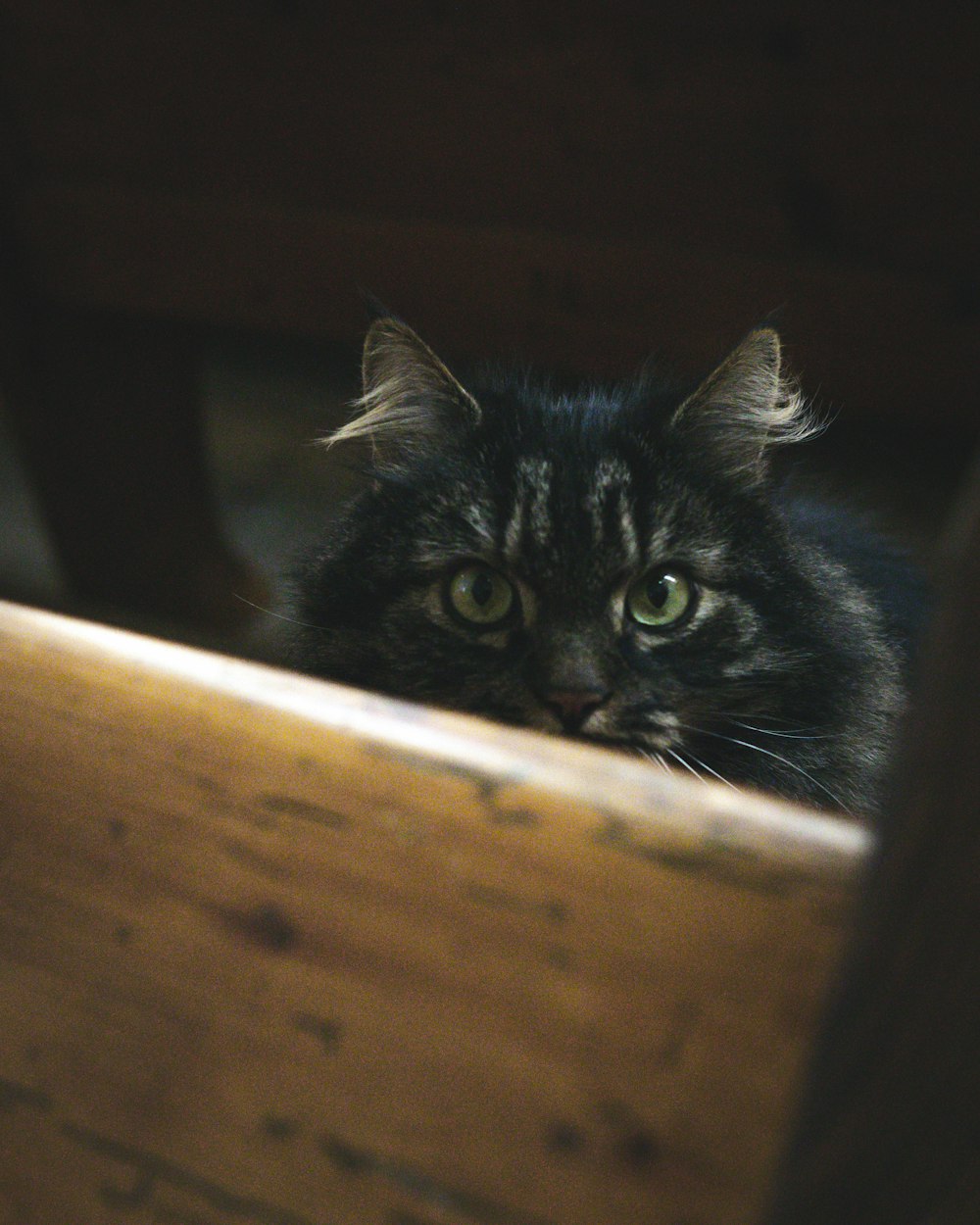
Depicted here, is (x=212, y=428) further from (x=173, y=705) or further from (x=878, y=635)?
(x=173, y=705)

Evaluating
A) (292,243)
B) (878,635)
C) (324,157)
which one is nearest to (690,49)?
(324,157)

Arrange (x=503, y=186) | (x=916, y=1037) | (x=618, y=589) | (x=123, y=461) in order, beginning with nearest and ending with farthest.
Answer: (x=916, y=1037) → (x=618, y=589) → (x=503, y=186) → (x=123, y=461)

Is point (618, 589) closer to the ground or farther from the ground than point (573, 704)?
farther from the ground

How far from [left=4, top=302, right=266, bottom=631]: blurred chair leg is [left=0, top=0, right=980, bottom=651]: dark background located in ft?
0.05

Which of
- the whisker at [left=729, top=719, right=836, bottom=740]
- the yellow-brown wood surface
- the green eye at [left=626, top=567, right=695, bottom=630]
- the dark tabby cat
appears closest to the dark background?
the dark tabby cat

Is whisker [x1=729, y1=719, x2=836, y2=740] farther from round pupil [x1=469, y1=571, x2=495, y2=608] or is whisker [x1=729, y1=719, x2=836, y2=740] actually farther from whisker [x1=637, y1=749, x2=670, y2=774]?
round pupil [x1=469, y1=571, x2=495, y2=608]

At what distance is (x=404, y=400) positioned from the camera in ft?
4.44

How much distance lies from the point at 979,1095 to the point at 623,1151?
16 centimetres

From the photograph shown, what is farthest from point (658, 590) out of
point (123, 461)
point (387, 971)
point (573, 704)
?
point (123, 461)

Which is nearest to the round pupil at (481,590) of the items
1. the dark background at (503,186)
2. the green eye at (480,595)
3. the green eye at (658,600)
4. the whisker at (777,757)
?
the green eye at (480,595)

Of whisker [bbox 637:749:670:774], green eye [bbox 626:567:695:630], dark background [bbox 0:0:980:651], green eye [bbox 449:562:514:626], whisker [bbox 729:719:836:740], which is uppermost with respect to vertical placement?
dark background [bbox 0:0:980:651]

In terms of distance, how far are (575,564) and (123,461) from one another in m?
2.04

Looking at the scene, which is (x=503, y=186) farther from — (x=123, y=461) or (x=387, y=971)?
(x=387, y=971)

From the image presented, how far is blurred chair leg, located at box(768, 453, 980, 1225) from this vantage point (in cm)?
43
